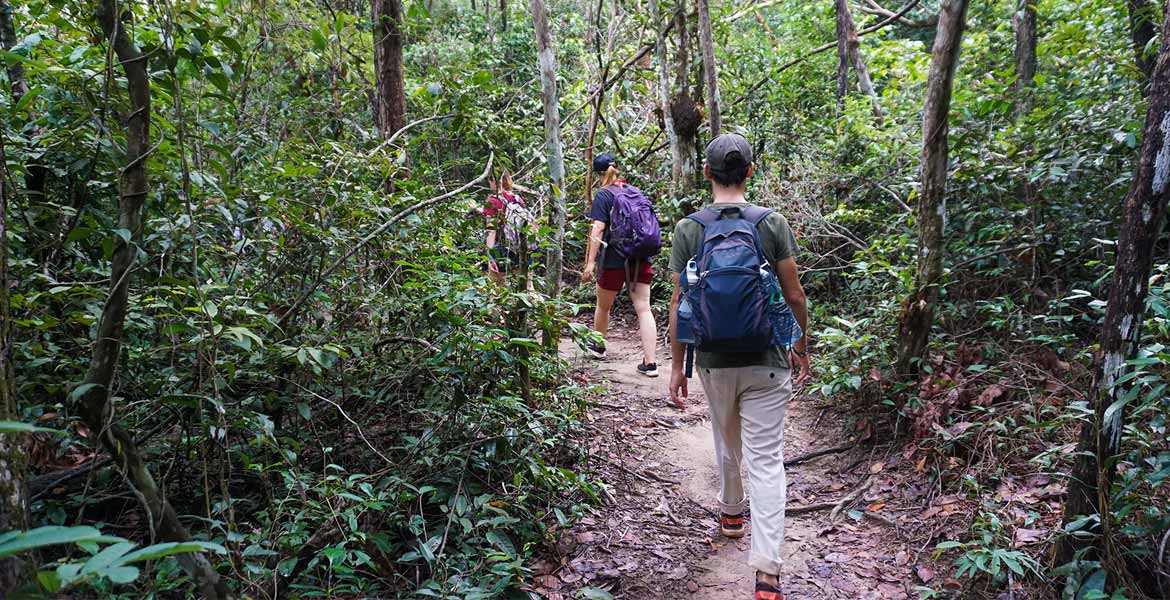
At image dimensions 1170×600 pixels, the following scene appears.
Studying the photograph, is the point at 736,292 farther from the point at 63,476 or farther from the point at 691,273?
the point at 63,476

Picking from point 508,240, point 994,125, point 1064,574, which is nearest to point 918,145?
point 994,125

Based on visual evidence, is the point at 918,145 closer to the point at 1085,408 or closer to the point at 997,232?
the point at 997,232

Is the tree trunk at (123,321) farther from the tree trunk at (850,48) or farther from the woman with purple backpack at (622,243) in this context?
the tree trunk at (850,48)

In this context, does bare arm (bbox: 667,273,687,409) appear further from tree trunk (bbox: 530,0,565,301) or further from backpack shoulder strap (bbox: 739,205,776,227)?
tree trunk (bbox: 530,0,565,301)

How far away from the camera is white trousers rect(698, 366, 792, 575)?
3.55m

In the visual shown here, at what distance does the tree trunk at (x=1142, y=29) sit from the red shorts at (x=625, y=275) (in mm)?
4185

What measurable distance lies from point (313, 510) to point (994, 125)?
21.5 feet

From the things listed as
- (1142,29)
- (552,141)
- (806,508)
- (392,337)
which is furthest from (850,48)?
(392,337)

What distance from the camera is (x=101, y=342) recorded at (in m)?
2.46

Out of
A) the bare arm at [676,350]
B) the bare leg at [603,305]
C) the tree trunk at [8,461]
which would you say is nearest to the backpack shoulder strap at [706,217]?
the bare arm at [676,350]

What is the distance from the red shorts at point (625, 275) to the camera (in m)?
6.91

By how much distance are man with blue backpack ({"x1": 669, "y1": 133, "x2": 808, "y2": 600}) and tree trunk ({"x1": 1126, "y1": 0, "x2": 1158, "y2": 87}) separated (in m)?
3.86

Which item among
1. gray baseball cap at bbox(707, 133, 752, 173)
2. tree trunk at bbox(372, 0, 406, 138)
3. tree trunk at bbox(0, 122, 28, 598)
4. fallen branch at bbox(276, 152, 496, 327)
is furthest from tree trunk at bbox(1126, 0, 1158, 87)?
tree trunk at bbox(0, 122, 28, 598)

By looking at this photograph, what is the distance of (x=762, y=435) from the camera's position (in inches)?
144
